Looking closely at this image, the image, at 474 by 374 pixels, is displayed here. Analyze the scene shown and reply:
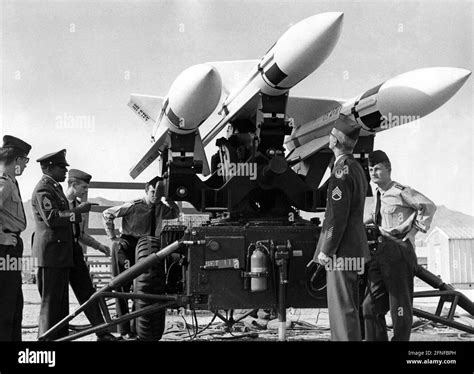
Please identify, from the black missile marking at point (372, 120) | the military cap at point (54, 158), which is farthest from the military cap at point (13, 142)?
the black missile marking at point (372, 120)

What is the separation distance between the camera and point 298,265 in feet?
14.6

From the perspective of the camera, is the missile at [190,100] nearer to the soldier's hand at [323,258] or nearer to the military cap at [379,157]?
the military cap at [379,157]

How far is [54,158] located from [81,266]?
979mm

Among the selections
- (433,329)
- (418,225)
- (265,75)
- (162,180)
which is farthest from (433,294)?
(162,180)

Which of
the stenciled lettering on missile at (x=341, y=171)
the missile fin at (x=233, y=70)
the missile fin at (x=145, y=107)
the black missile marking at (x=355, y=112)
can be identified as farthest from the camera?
the missile fin at (x=145, y=107)

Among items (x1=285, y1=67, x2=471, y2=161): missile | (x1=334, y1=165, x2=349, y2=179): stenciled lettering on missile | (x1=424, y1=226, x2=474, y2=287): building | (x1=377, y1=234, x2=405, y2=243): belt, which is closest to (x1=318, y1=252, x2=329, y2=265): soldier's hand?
(x1=334, y1=165, x2=349, y2=179): stenciled lettering on missile

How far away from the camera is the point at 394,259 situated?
4.23m

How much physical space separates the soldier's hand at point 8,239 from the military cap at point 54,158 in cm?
98

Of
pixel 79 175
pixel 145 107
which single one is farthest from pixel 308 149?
pixel 145 107

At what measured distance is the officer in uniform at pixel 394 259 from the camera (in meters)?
4.15

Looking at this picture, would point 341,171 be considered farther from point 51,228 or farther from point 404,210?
point 51,228

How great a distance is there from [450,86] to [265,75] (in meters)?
1.50

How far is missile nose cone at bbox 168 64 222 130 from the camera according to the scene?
4660mm
